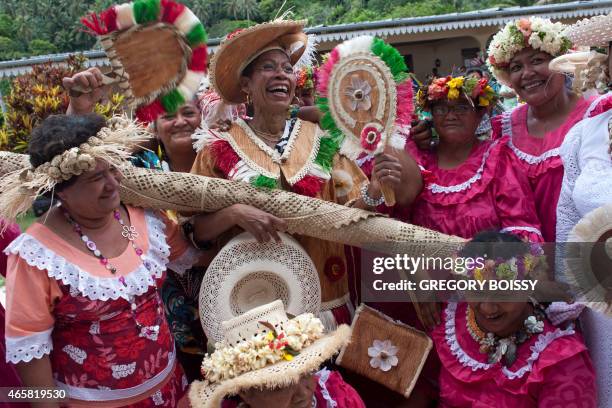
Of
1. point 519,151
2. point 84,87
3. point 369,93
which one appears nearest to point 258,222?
point 369,93

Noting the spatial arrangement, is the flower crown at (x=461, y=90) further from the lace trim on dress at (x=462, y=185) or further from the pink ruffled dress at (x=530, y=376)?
the pink ruffled dress at (x=530, y=376)

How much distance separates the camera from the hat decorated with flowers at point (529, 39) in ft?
→ 10.7

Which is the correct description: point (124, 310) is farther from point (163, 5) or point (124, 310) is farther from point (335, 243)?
point (163, 5)

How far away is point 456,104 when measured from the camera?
3148mm

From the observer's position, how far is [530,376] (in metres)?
2.51

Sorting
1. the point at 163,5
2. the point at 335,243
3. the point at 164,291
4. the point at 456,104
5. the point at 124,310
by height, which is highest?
the point at 163,5

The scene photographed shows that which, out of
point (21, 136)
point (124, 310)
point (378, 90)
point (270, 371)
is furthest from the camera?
point (21, 136)

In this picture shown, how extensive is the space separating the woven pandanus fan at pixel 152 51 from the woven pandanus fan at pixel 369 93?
0.68 metres

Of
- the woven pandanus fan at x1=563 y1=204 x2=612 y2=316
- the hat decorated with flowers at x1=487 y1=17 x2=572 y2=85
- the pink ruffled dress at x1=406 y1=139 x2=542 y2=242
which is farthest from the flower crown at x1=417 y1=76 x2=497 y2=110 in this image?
the woven pandanus fan at x1=563 y1=204 x2=612 y2=316

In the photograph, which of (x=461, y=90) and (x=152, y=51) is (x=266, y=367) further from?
(x=461, y=90)

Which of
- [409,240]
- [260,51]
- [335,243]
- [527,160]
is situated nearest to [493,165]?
[527,160]

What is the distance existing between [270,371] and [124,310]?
0.65 meters

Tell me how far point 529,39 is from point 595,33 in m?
0.91

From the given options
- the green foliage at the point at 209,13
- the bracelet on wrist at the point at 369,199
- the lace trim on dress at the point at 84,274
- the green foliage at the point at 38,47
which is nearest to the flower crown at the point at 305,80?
the bracelet on wrist at the point at 369,199
